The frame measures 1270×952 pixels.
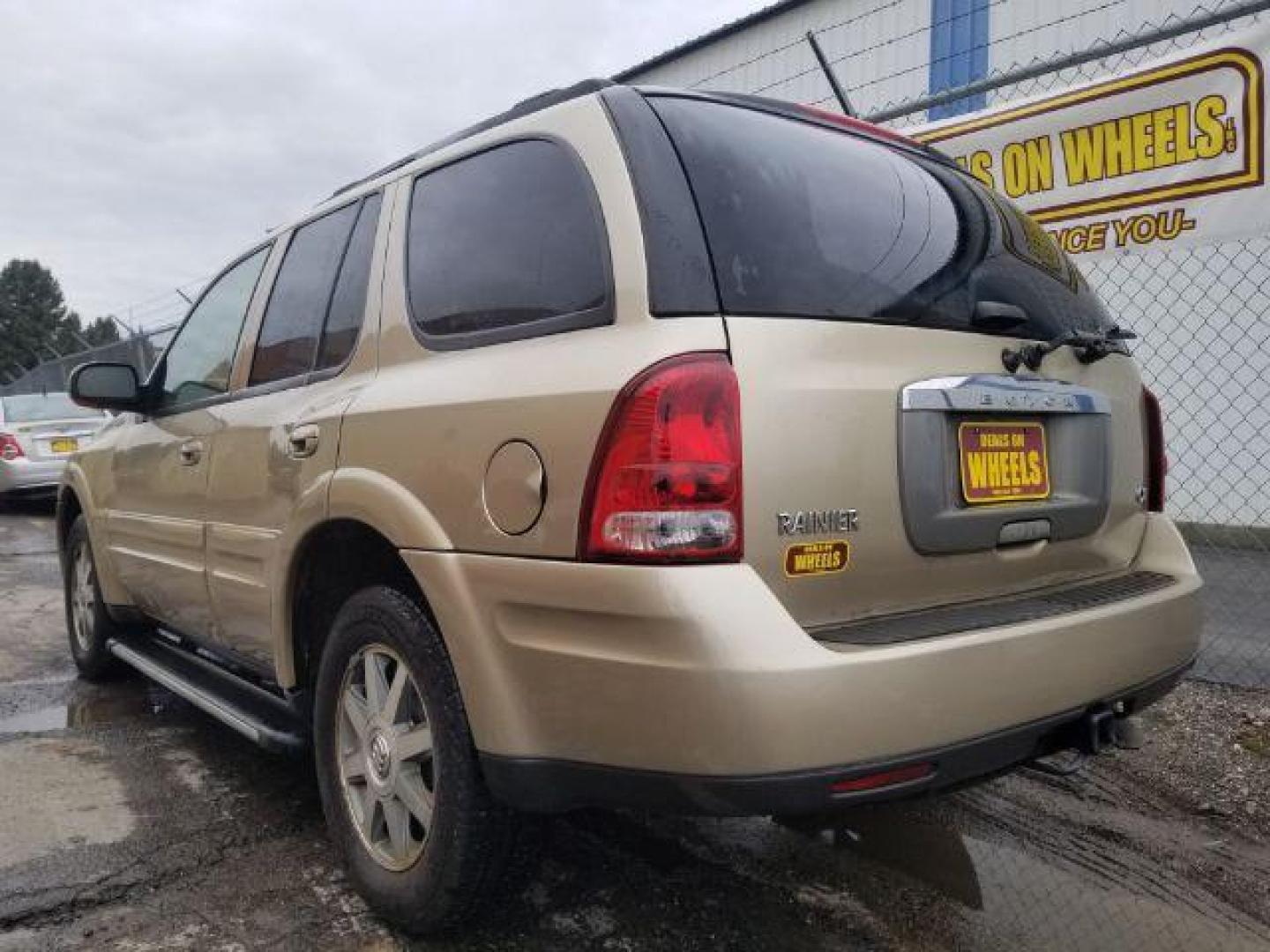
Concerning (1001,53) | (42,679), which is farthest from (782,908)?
(1001,53)

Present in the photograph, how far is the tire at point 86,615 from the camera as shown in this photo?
4434 millimetres

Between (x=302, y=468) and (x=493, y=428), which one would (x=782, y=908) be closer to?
(x=493, y=428)

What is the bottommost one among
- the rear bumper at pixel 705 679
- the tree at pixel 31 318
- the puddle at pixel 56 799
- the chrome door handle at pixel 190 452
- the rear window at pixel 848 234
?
the puddle at pixel 56 799

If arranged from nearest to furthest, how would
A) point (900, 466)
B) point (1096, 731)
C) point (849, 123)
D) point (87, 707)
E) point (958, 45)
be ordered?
point (900, 466)
point (1096, 731)
point (849, 123)
point (87, 707)
point (958, 45)

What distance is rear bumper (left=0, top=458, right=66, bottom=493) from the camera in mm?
10930

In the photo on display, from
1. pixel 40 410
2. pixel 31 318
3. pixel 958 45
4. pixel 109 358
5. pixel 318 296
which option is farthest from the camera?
pixel 31 318

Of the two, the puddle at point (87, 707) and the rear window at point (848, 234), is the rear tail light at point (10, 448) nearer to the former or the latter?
the puddle at point (87, 707)

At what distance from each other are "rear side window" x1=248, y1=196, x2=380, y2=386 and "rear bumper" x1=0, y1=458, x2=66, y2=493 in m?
9.13

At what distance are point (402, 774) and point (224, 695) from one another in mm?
1182

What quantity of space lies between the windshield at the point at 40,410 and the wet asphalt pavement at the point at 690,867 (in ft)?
29.0

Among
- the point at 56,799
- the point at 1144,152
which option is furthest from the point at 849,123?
the point at 56,799

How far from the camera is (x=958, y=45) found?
333 inches

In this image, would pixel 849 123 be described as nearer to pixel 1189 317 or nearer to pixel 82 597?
pixel 82 597

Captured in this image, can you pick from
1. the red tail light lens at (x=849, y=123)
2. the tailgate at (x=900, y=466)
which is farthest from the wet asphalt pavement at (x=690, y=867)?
the red tail light lens at (x=849, y=123)
